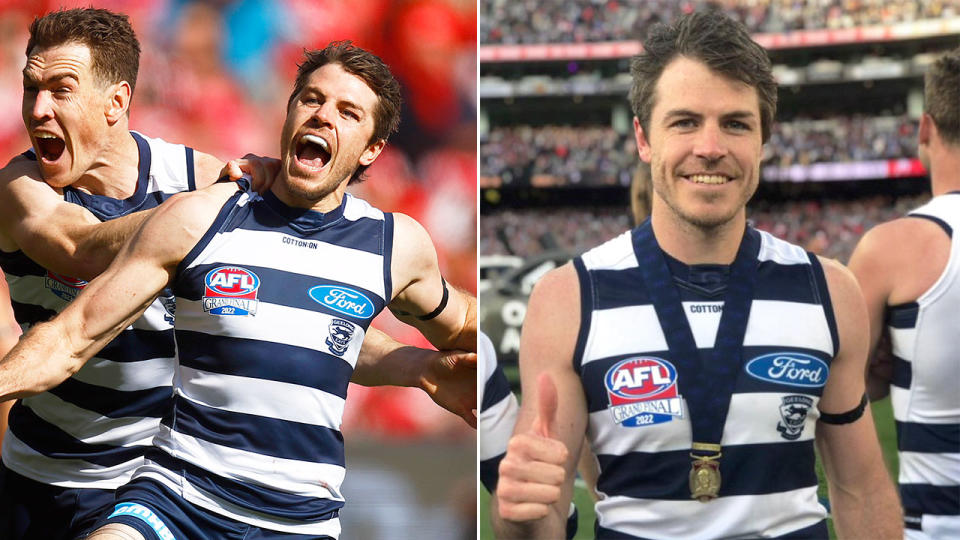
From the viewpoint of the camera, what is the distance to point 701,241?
2818 mm

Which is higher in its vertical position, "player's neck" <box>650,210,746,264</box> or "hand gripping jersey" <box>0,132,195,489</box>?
"player's neck" <box>650,210,746,264</box>

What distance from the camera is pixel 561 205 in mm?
2992

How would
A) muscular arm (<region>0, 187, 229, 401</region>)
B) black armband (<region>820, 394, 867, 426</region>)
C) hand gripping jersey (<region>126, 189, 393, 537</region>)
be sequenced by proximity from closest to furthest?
muscular arm (<region>0, 187, 229, 401</region>) → hand gripping jersey (<region>126, 189, 393, 537</region>) → black armband (<region>820, 394, 867, 426</region>)

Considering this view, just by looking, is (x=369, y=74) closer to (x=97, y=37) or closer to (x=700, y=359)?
(x=97, y=37)

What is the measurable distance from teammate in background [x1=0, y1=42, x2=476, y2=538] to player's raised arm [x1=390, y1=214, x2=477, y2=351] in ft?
0.05

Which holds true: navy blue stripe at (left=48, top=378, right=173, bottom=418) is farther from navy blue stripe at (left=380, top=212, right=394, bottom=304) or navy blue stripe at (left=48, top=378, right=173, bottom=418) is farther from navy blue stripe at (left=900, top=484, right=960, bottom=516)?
navy blue stripe at (left=900, top=484, right=960, bottom=516)

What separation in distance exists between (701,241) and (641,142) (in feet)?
1.19

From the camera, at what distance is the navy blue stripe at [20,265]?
8.86ft

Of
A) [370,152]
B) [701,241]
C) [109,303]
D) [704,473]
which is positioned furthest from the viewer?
[701,241]

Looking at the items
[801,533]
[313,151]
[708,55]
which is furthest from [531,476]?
[708,55]

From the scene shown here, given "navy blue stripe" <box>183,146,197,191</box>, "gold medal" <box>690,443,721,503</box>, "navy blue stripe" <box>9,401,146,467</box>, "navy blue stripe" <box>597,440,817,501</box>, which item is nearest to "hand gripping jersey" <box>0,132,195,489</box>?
"navy blue stripe" <box>9,401,146,467</box>

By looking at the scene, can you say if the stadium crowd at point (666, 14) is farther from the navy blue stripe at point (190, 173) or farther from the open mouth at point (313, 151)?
the navy blue stripe at point (190, 173)

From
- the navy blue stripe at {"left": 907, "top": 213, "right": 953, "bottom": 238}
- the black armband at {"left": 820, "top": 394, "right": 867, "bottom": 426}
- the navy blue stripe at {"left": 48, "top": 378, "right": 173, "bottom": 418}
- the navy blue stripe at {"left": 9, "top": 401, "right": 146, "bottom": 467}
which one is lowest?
the navy blue stripe at {"left": 9, "top": 401, "right": 146, "bottom": 467}

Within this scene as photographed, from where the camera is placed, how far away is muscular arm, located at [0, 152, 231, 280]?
2449mm
